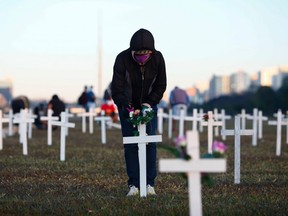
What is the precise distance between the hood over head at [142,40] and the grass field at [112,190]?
1888mm

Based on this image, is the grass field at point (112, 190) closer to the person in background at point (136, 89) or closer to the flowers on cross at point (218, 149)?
the person in background at point (136, 89)

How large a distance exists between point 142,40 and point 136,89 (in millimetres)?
808

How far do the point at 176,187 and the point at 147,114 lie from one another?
1.97 m

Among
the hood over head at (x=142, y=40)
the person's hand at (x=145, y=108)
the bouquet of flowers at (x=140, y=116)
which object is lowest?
the bouquet of flowers at (x=140, y=116)

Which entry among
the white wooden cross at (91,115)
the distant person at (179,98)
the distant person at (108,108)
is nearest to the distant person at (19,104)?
the white wooden cross at (91,115)

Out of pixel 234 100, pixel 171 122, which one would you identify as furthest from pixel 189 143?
pixel 234 100

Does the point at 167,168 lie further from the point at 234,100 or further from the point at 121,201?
the point at 234,100

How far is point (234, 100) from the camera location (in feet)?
299

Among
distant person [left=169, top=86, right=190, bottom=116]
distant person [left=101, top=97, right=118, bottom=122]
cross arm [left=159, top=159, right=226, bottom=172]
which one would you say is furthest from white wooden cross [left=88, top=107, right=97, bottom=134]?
cross arm [left=159, top=159, right=226, bottom=172]

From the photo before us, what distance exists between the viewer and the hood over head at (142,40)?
1091cm

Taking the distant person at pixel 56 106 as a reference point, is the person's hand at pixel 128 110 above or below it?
above

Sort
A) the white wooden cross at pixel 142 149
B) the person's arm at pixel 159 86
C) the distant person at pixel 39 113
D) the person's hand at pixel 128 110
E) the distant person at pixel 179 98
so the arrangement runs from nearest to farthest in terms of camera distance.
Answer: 1. the white wooden cross at pixel 142 149
2. the person's hand at pixel 128 110
3. the person's arm at pixel 159 86
4. the distant person at pixel 179 98
5. the distant person at pixel 39 113

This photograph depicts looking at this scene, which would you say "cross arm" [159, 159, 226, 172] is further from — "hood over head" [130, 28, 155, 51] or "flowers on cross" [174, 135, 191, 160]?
"hood over head" [130, 28, 155, 51]

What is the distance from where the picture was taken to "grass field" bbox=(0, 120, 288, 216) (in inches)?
387
